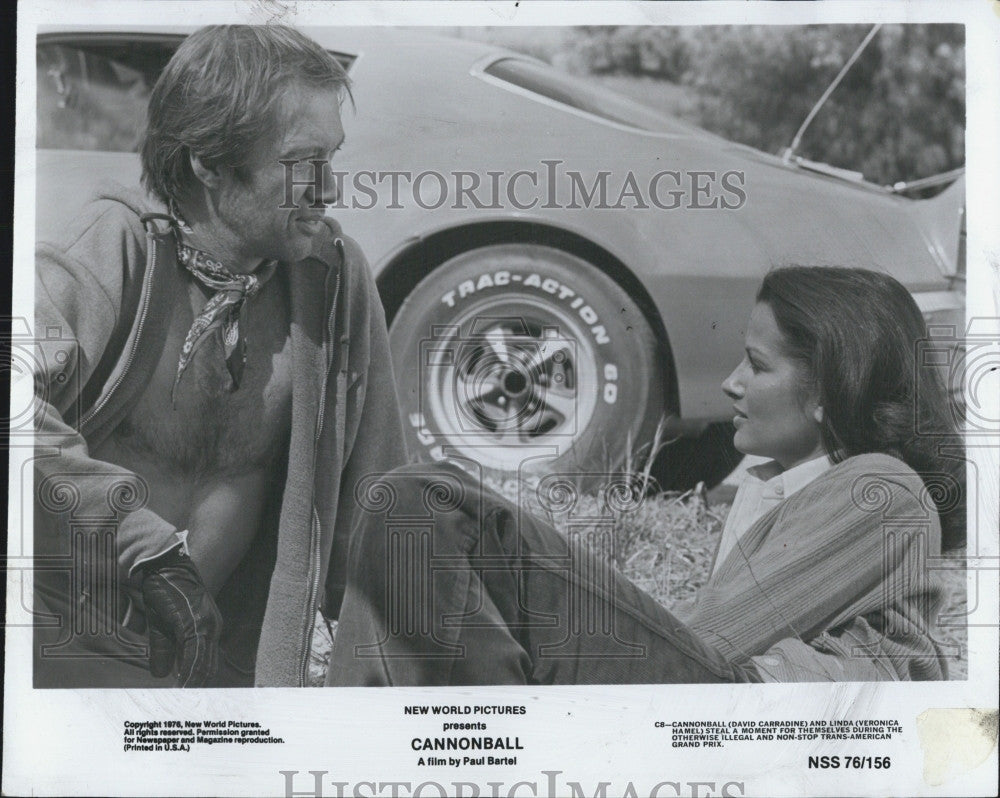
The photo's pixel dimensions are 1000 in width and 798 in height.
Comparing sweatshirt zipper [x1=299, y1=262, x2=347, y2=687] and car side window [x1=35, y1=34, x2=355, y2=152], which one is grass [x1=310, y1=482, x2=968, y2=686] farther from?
car side window [x1=35, y1=34, x2=355, y2=152]

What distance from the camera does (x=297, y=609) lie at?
9.47 feet

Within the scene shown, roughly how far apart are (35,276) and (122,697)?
111 cm

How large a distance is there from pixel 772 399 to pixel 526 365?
0.65 metres

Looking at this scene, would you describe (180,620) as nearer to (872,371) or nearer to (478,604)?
(478,604)

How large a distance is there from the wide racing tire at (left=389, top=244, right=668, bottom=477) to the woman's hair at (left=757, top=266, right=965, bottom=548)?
38 cm

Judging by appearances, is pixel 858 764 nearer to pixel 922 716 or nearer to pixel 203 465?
pixel 922 716

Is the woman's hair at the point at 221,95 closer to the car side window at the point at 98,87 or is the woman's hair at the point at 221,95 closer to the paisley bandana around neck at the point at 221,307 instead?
the car side window at the point at 98,87

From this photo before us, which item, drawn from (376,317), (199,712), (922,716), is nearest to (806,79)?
(376,317)

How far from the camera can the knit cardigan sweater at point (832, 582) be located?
2881 millimetres

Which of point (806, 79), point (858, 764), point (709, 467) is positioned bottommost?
point (858, 764)

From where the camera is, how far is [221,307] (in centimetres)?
285

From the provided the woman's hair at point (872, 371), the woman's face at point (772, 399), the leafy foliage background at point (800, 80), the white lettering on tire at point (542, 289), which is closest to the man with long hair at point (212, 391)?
the white lettering on tire at point (542, 289)

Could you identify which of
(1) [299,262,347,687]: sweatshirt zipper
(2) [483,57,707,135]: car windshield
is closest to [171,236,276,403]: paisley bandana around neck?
(1) [299,262,347,687]: sweatshirt zipper

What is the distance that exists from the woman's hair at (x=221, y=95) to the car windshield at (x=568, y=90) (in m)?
0.44
